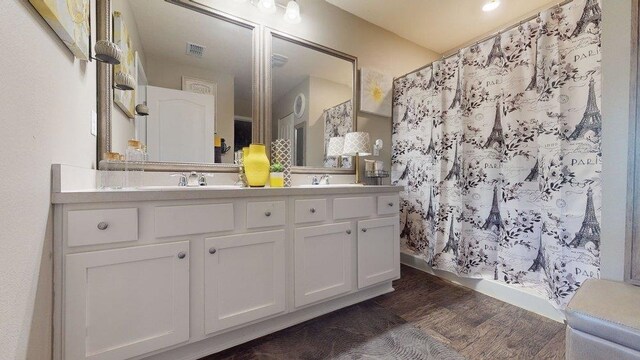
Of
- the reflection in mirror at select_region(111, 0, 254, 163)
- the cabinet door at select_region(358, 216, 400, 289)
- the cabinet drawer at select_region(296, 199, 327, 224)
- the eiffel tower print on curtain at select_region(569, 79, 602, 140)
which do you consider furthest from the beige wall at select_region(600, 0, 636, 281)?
the reflection in mirror at select_region(111, 0, 254, 163)

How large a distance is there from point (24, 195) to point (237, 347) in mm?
1165

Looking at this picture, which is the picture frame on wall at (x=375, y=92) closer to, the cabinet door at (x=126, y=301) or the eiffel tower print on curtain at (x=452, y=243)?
the eiffel tower print on curtain at (x=452, y=243)

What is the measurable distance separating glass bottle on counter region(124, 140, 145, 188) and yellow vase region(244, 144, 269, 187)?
1.97 ft

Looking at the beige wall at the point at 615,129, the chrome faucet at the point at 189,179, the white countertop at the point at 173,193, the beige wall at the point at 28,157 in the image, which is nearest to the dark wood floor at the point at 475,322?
the beige wall at the point at 615,129

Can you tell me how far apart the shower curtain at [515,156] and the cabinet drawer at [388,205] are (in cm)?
53

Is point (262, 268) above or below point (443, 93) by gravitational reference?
below

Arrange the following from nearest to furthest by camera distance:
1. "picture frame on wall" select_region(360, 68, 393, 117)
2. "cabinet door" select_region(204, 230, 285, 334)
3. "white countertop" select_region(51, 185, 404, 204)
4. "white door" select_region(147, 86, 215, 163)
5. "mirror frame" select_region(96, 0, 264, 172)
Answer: "white countertop" select_region(51, 185, 404, 204) → "cabinet door" select_region(204, 230, 285, 334) → "mirror frame" select_region(96, 0, 264, 172) → "white door" select_region(147, 86, 215, 163) → "picture frame on wall" select_region(360, 68, 393, 117)

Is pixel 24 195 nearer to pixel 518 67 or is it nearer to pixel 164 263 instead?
pixel 164 263

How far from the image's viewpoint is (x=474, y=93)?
2.04 meters

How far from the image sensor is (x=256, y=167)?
1.64 m

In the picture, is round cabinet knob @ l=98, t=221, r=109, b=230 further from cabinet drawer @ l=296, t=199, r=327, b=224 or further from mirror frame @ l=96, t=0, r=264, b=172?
cabinet drawer @ l=296, t=199, r=327, b=224

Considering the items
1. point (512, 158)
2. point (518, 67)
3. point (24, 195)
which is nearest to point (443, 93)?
point (518, 67)

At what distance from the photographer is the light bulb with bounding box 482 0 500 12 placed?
2.23 metres

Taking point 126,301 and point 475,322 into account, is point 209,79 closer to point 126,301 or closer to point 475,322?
point 126,301
